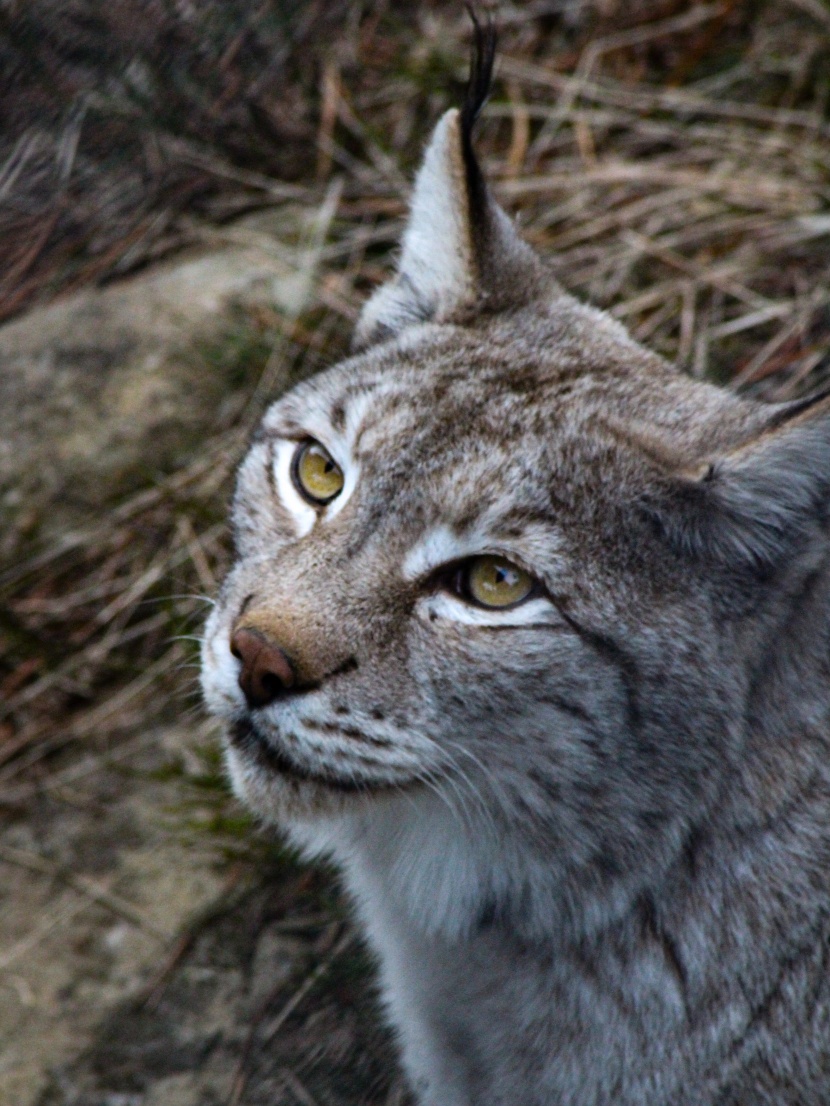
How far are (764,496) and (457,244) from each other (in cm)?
114

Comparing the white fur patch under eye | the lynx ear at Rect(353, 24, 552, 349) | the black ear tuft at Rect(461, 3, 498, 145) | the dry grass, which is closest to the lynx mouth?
the white fur patch under eye

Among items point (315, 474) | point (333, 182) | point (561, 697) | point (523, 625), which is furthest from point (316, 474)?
point (333, 182)

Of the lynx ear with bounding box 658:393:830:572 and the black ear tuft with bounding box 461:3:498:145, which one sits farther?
the black ear tuft with bounding box 461:3:498:145

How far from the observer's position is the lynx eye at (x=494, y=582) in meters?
2.73

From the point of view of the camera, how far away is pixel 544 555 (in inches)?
107

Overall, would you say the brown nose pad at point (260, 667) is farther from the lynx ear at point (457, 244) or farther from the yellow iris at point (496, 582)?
the lynx ear at point (457, 244)

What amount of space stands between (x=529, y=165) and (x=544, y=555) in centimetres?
386

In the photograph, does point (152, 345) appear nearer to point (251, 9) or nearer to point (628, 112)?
point (251, 9)

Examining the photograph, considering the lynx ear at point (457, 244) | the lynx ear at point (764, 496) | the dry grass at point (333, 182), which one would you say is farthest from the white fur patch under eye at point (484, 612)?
the dry grass at point (333, 182)

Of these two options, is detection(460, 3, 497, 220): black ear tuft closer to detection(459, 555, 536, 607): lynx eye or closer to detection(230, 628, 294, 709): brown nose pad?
detection(459, 555, 536, 607): lynx eye

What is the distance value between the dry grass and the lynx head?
79.4 inches

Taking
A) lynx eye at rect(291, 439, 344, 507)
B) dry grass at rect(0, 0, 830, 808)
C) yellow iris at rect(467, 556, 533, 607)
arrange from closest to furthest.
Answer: yellow iris at rect(467, 556, 533, 607), lynx eye at rect(291, 439, 344, 507), dry grass at rect(0, 0, 830, 808)

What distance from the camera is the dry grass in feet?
17.0

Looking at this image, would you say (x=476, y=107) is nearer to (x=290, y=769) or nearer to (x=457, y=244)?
(x=457, y=244)
